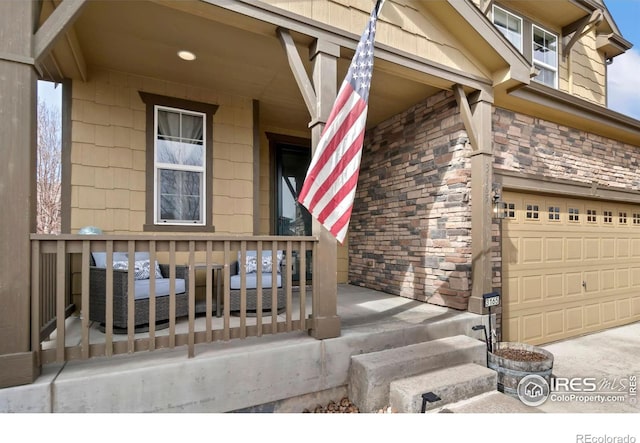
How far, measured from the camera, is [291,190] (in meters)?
5.39

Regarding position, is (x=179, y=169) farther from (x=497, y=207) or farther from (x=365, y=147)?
(x=497, y=207)

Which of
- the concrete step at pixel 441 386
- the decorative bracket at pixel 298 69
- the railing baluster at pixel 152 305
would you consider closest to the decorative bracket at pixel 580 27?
the decorative bracket at pixel 298 69

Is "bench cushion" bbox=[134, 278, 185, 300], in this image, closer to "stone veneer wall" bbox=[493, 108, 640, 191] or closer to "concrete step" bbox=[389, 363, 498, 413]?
"concrete step" bbox=[389, 363, 498, 413]

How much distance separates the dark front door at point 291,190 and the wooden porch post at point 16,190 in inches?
135

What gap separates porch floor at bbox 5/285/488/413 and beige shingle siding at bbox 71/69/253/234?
1.36 metres

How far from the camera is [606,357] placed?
12.6 feet

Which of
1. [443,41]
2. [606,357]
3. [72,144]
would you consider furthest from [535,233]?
[72,144]

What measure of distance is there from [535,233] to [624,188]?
2.48 meters

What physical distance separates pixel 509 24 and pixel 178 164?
5500 millimetres

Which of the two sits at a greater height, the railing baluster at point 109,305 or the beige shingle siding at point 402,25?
the beige shingle siding at point 402,25

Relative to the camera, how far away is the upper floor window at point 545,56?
5.32 m

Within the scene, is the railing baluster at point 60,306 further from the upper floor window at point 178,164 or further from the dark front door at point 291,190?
the dark front door at point 291,190

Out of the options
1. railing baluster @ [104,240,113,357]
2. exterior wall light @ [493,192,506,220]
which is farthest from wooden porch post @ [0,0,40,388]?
exterior wall light @ [493,192,506,220]

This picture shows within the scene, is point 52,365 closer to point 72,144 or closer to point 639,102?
point 72,144
